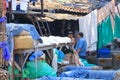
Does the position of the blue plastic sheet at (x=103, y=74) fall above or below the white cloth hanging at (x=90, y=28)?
below

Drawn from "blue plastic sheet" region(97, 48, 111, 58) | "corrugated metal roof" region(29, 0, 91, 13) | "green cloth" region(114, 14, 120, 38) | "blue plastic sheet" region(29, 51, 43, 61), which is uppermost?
"corrugated metal roof" region(29, 0, 91, 13)

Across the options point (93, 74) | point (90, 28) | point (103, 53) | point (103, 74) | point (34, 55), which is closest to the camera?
point (103, 74)

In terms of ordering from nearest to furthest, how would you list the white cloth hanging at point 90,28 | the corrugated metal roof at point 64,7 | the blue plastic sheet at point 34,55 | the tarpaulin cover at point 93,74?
→ 1. the tarpaulin cover at point 93,74
2. the blue plastic sheet at point 34,55
3. the white cloth hanging at point 90,28
4. the corrugated metal roof at point 64,7

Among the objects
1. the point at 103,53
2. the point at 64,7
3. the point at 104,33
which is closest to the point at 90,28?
the point at 104,33

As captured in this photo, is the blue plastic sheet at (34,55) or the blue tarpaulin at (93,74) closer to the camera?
the blue tarpaulin at (93,74)

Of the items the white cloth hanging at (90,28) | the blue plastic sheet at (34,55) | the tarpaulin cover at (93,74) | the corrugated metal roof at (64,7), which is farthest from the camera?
the corrugated metal roof at (64,7)

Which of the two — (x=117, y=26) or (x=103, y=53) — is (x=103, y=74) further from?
(x=117, y=26)

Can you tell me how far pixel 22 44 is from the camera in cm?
798

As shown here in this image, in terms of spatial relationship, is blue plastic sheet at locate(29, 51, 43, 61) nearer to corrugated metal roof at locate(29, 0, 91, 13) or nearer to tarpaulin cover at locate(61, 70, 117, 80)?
tarpaulin cover at locate(61, 70, 117, 80)

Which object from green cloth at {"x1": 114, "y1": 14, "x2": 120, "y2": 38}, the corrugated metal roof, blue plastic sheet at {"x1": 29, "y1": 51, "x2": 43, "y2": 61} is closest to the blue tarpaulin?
blue plastic sheet at {"x1": 29, "y1": 51, "x2": 43, "y2": 61}

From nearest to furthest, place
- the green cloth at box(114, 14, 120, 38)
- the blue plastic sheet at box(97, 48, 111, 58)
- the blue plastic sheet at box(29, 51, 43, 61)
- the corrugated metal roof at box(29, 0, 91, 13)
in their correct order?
the blue plastic sheet at box(29, 51, 43, 61) → the blue plastic sheet at box(97, 48, 111, 58) → the corrugated metal roof at box(29, 0, 91, 13) → the green cloth at box(114, 14, 120, 38)

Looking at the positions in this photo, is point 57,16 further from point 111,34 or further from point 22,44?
point 22,44

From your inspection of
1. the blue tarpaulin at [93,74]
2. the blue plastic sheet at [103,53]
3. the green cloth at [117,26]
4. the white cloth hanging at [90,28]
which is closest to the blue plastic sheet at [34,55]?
the blue tarpaulin at [93,74]

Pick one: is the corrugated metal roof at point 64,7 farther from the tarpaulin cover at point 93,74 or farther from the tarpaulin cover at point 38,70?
the tarpaulin cover at point 93,74
